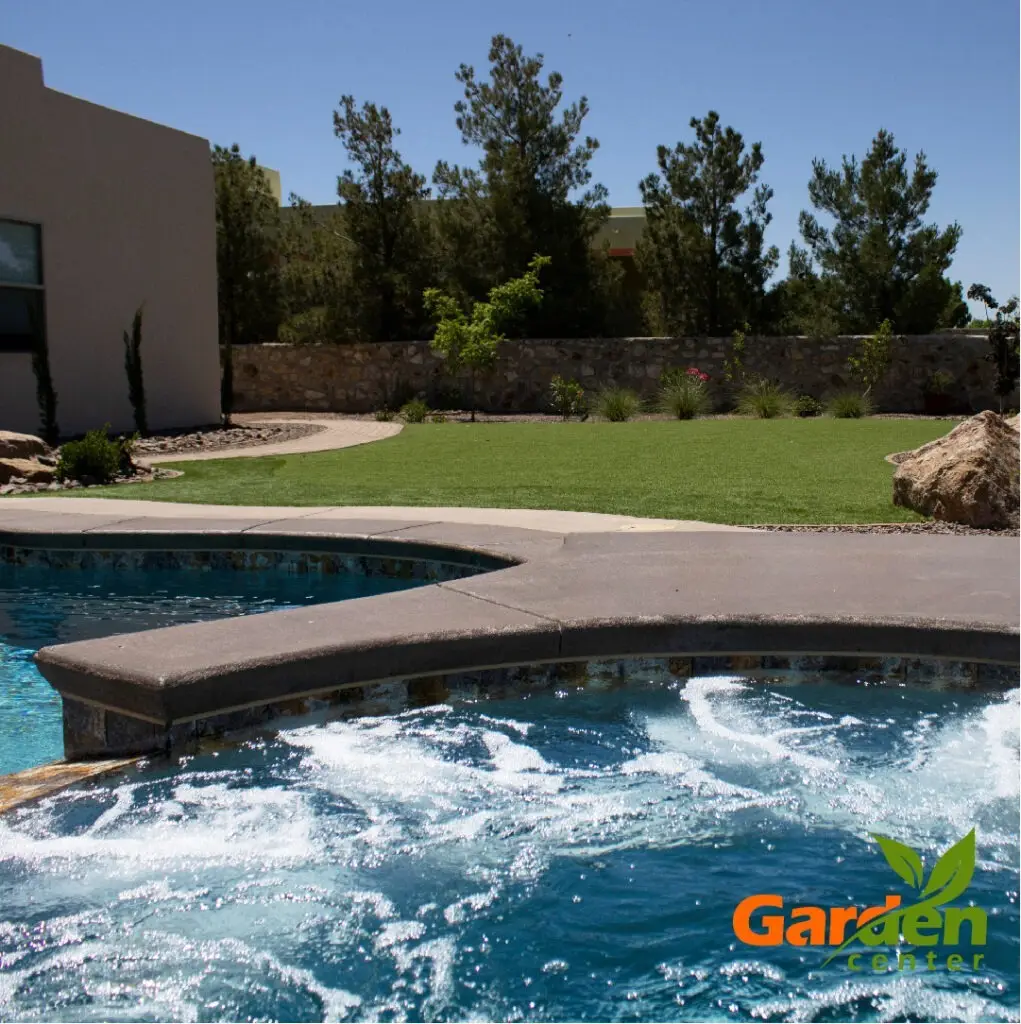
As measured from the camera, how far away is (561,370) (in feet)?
77.7

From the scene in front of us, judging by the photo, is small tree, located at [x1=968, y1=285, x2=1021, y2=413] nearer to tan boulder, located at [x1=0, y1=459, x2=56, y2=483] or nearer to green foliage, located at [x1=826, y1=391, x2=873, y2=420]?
green foliage, located at [x1=826, y1=391, x2=873, y2=420]

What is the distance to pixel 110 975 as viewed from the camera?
269 centimetres

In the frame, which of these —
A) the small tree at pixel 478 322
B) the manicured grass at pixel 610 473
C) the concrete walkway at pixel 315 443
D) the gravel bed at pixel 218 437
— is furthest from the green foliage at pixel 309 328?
the manicured grass at pixel 610 473

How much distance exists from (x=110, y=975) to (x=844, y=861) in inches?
75.6

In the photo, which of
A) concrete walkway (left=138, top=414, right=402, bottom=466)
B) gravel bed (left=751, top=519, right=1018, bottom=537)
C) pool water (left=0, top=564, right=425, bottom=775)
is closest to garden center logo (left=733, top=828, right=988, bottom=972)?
pool water (left=0, top=564, right=425, bottom=775)

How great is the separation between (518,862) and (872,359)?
20.6m

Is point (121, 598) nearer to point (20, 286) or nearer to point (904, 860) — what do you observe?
point (904, 860)

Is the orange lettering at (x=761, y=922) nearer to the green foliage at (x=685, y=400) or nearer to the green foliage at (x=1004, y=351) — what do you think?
the green foliage at (x=685, y=400)

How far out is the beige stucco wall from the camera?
15344 mm

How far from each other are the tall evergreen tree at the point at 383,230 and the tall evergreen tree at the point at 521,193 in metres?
0.67

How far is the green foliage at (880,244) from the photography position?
23.7 metres

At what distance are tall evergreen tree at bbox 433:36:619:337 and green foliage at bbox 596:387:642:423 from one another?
4732mm

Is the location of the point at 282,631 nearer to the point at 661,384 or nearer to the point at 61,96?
the point at 61,96

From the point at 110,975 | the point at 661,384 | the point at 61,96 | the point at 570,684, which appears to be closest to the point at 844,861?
the point at 570,684
